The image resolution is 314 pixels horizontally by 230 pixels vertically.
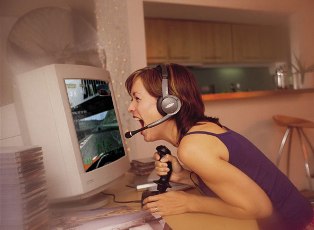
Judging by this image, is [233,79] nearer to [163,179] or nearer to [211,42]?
[211,42]

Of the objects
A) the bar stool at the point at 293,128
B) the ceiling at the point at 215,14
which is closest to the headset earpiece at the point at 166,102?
the bar stool at the point at 293,128

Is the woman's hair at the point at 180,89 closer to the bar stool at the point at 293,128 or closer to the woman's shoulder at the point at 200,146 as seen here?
the woman's shoulder at the point at 200,146

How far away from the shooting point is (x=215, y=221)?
68cm

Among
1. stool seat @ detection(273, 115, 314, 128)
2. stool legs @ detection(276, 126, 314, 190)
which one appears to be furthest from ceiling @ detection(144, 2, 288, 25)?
stool legs @ detection(276, 126, 314, 190)

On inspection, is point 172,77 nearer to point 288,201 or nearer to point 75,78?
point 75,78

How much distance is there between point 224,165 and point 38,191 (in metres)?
0.39

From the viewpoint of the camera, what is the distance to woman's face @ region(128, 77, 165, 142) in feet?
2.59

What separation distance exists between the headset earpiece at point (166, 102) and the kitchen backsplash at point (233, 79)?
321cm

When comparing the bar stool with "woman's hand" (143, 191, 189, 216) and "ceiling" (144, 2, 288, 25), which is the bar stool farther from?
"woman's hand" (143, 191, 189, 216)

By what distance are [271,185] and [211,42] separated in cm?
335

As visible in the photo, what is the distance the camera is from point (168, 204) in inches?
29.3

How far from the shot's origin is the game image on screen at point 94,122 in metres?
0.78

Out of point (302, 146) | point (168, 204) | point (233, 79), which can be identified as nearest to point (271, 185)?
point (168, 204)

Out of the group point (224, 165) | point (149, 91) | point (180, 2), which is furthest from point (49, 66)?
point (180, 2)
